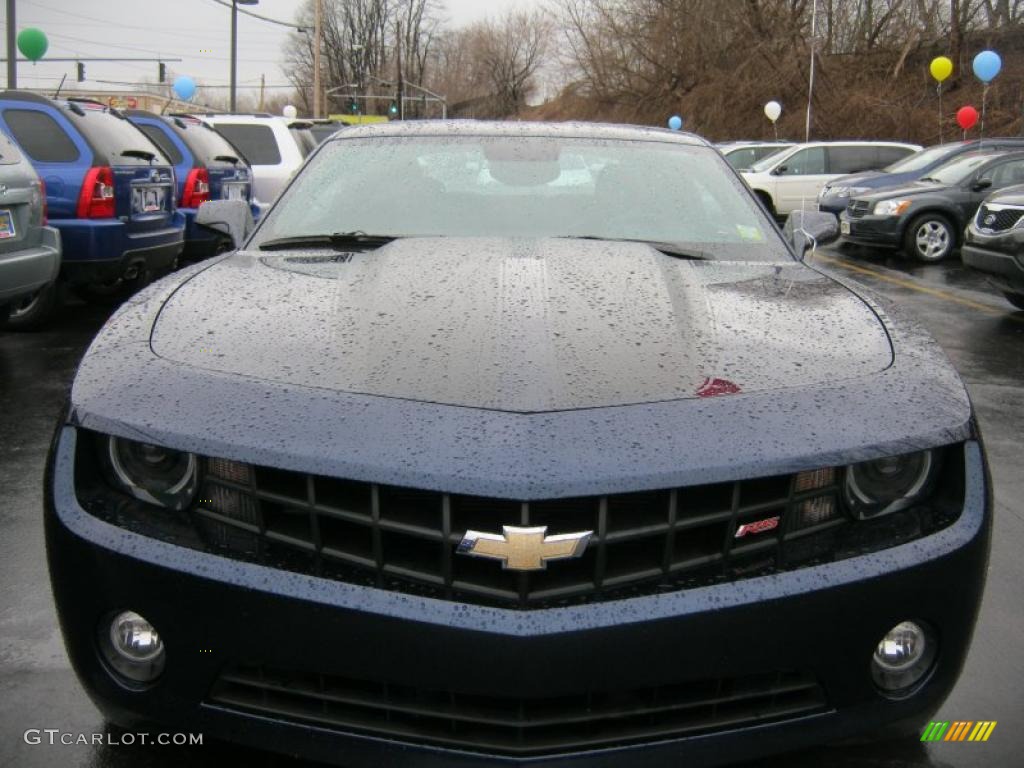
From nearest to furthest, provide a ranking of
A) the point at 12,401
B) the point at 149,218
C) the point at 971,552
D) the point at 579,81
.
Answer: the point at 971,552 → the point at 12,401 → the point at 149,218 → the point at 579,81

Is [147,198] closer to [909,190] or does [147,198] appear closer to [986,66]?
[909,190]

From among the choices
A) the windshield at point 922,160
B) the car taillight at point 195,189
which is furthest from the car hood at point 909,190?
the car taillight at point 195,189

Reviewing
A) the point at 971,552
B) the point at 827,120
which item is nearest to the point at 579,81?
the point at 827,120

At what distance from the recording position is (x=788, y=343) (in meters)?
2.30

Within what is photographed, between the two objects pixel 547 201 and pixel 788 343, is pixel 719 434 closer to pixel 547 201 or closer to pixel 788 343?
pixel 788 343

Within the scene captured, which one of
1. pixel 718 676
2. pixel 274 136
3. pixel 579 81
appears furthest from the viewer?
pixel 579 81

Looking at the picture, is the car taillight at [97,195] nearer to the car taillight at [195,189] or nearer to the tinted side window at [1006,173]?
the car taillight at [195,189]

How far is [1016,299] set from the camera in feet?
31.3

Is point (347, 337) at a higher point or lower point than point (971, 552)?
higher

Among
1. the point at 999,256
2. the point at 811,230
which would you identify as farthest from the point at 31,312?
the point at 999,256

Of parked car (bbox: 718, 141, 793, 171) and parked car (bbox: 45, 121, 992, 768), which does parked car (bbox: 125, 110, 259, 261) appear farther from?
parked car (bbox: 718, 141, 793, 171)

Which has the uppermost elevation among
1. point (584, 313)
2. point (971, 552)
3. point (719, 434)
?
point (584, 313)

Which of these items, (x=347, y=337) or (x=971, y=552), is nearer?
(x=971, y=552)

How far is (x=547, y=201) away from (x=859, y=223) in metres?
12.6
